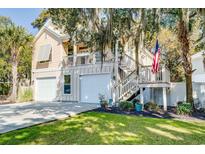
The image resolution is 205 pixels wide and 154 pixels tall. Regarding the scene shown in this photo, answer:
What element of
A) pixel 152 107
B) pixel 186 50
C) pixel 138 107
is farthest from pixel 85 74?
pixel 186 50

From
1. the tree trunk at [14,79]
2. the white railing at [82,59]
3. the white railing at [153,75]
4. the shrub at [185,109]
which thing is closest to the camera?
the shrub at [185,109]

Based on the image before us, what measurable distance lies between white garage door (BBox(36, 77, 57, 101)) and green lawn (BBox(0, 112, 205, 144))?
9571 mm

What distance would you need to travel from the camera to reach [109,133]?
6.04 metres

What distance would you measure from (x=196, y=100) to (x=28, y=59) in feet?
52.8

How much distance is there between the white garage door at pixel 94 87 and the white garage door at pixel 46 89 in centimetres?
297

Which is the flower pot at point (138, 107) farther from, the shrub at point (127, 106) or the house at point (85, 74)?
the house at point (85, 74)


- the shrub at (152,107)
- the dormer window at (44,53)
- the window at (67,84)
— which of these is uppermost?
the dormer window at (44,53)

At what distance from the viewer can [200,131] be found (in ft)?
21.0

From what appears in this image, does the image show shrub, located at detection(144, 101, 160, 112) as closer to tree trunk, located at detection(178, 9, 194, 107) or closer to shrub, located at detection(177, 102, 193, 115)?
shrub, located at detection(177, 102, 193, 115)

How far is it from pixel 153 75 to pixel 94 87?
Answer: 14.9 feet

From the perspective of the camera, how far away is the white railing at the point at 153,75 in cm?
1100

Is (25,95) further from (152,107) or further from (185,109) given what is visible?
(185,109)

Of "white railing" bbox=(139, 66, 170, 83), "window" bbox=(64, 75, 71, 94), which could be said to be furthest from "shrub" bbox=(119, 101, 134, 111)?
"window" bbox=(64, 75, 71, 94)

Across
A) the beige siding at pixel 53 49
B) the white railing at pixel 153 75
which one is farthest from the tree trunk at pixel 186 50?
the beige siding at pixel 53 49
